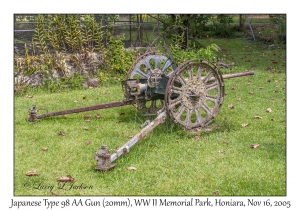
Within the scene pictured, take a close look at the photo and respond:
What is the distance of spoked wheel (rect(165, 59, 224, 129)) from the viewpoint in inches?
255

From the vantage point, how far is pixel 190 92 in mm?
6699

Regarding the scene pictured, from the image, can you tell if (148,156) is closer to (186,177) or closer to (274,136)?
(186,177)

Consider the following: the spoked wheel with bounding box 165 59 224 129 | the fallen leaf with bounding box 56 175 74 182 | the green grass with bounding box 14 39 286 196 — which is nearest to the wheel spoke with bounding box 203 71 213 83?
the spoked wheel with bounding box 165 59 224 129

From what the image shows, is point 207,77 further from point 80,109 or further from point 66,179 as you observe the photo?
point 66,179

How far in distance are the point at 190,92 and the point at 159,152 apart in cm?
124

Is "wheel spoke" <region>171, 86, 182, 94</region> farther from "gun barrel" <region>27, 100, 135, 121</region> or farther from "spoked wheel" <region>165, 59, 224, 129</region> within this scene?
"gun barrel" <region>27, 100, 135, 121</region>

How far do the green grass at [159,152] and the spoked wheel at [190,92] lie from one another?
0.24 meters

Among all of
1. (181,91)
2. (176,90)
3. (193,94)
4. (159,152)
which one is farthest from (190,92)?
(159,152)

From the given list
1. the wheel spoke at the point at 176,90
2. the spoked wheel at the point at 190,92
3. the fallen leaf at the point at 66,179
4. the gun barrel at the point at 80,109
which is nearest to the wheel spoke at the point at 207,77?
the spoked wheel at the point at 190,92

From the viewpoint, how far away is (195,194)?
4867 mm

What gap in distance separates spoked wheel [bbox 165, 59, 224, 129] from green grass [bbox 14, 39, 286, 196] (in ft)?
0.80

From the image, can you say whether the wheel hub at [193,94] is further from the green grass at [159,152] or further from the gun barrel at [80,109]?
the gun barrel at [80,109]

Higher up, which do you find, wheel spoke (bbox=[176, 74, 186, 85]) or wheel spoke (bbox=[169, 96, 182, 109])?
wheel spoke (bbox=[176, 74, 186, 85])
